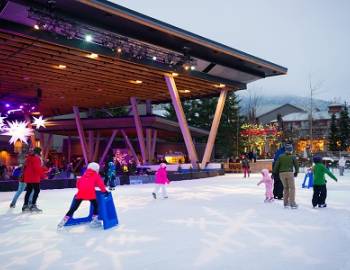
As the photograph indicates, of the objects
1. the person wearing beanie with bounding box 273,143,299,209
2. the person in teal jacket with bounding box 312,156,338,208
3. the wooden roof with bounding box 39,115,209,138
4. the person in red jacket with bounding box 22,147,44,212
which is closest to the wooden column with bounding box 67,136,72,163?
the wooden roof with bounding box 39,115,209,138

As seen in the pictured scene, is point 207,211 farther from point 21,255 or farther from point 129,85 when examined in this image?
point 129,85

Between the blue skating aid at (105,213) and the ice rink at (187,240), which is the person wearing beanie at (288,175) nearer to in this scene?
the ice rink at (187,240)

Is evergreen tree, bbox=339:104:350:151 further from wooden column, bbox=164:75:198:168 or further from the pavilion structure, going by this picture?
wooden column, bbox=164:75:198:168

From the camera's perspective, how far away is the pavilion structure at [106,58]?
1406 cm

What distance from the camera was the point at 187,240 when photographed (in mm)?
5309

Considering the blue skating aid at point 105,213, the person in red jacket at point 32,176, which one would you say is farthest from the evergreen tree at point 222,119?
the blue skating aid at point 105,213

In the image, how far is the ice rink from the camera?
412cm

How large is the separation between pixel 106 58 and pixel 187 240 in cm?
1420

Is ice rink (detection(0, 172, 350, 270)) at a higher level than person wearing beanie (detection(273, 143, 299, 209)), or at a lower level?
lower

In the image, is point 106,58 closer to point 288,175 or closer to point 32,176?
point 32,176

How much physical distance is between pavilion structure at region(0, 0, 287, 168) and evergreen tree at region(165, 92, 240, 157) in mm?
17803

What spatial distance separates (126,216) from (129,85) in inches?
697

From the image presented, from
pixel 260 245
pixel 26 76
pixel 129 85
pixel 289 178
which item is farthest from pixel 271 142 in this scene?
pixel 260 245

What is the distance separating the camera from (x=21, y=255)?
15.0 feet
